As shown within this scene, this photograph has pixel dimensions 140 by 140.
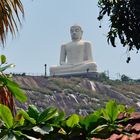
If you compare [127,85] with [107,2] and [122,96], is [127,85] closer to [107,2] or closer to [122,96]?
[122,96]

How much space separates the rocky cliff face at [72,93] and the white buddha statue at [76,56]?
185 cm

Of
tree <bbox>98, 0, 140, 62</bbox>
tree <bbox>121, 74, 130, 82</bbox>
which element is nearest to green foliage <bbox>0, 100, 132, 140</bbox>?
tree <bbox>98, 0, 140, 62</bbox>

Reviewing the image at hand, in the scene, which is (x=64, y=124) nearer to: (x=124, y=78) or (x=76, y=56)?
(x=76, y=56)

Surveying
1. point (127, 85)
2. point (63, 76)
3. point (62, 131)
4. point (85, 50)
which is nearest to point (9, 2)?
point (62, 131)

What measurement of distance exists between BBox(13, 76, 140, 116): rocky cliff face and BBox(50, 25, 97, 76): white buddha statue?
1.85 meters

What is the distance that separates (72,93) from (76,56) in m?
3.98

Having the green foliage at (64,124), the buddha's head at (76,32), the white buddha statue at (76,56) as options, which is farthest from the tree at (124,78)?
the green foliage at (64,124)

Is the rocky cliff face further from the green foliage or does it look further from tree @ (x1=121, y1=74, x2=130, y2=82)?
the green foliage

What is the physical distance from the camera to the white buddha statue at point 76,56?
170 ft

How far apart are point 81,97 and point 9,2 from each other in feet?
164

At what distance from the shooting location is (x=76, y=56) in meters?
52.1

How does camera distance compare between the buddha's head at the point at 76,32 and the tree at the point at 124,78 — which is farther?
the tree at the point at 124,78

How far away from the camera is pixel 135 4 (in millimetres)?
5855

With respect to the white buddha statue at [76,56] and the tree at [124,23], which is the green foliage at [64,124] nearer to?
the tree at [124,23]
